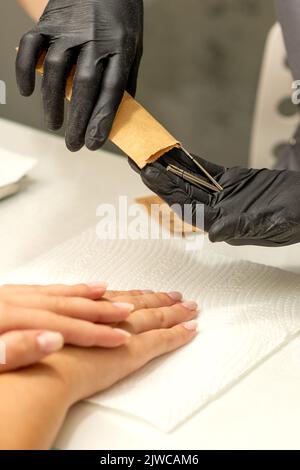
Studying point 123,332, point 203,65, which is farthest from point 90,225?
point 203,65

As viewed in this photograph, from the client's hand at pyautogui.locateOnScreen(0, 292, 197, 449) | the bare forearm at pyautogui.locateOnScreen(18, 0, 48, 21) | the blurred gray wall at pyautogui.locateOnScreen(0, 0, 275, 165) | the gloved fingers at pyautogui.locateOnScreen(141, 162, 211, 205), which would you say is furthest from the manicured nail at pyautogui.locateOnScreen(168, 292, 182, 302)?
the blurred gray wall at pyautogui.locateOnScreen(0, 0, 275, 165)

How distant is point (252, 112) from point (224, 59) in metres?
0.15

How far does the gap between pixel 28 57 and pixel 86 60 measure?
0.08m

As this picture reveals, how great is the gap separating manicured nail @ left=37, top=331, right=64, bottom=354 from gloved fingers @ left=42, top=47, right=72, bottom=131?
0.39 m

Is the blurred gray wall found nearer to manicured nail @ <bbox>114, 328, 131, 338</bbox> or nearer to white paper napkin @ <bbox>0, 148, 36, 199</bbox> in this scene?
white paper napkin @ <bbox>0, 148, 36, 199</bbox>

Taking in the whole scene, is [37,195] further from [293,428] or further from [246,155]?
[246,155]

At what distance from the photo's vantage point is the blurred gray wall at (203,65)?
6.28 ft

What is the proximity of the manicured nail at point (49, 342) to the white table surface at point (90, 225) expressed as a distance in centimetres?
8

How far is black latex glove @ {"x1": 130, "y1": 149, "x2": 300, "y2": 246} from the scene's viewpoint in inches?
39.6

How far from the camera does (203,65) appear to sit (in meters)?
2.00

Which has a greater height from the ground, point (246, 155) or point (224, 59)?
point (224, 59)

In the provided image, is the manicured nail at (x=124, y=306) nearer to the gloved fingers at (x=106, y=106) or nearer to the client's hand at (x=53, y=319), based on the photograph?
the client's hand at (x=53, y=319)

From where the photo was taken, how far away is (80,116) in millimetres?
1056
